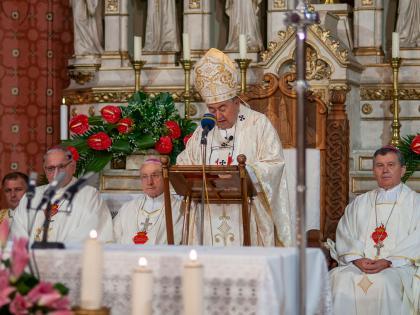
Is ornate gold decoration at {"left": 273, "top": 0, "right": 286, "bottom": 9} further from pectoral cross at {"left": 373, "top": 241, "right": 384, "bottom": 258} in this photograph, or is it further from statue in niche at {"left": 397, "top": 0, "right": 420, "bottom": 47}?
pectoral cross at {"left": 373, "top": 241, "right": 384, "bottom": 258}

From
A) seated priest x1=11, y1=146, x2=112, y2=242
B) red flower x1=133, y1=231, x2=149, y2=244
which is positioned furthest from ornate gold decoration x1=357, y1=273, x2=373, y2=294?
seated priest x1=11, y1=146, x2=112, y2=242

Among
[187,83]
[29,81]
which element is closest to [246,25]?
[187,83]

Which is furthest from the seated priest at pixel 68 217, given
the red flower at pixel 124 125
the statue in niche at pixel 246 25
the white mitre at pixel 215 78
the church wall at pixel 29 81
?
the church wall at pixel 29 81

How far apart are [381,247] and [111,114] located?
7.98ft

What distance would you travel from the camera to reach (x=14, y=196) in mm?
8578

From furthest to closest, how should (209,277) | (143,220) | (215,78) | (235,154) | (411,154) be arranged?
(411,154) → (143,220) → (235,154) → (215,78) → (209,277)

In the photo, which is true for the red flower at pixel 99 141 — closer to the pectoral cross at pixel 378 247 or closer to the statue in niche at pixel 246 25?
the statue in niche at pixel 246 25

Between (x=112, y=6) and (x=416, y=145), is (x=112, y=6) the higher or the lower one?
the higher one

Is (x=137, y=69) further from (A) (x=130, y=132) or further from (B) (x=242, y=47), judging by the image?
(B) (x=242, y=47)

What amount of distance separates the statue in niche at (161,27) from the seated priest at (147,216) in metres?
2.37

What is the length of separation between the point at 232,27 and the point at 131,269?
5232mm

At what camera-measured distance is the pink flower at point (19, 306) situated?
14.0ft

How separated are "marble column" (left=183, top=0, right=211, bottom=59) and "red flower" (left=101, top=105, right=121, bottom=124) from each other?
127cm

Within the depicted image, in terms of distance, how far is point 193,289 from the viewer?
4531mm
